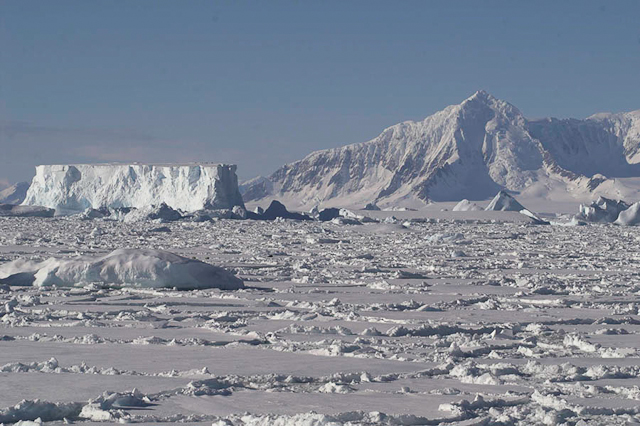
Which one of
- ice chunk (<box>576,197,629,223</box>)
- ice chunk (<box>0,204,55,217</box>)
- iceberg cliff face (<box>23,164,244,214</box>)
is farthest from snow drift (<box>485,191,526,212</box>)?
ice chunk (<box>0,204,55,217</box>)

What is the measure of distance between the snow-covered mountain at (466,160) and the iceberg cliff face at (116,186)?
71745 millimetres

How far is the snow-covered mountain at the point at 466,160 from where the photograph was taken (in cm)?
13275

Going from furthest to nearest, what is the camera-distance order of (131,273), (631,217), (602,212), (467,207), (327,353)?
(467,207), (602,212), (631,217), (131,273), (327,353)

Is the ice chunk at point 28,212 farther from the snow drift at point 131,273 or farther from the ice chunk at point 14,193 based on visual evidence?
the ice chunk at point 14,193

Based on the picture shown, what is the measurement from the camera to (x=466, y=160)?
137000 millimetres

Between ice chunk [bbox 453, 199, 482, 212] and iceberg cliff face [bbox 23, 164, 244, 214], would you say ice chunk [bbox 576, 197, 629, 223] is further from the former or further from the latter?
iceberg cliff face [bbox 23, 164, 244, 214]

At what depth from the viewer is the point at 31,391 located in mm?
5277

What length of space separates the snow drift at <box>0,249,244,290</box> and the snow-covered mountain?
385ft

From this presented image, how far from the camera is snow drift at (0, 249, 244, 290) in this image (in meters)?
11.4

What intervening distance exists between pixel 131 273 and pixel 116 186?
51.9 metres

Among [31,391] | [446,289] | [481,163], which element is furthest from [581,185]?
[31,391]

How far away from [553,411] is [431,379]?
1.18 meters

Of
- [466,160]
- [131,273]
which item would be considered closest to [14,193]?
[466,160]

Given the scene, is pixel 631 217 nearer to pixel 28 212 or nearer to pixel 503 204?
pixel 503 204
